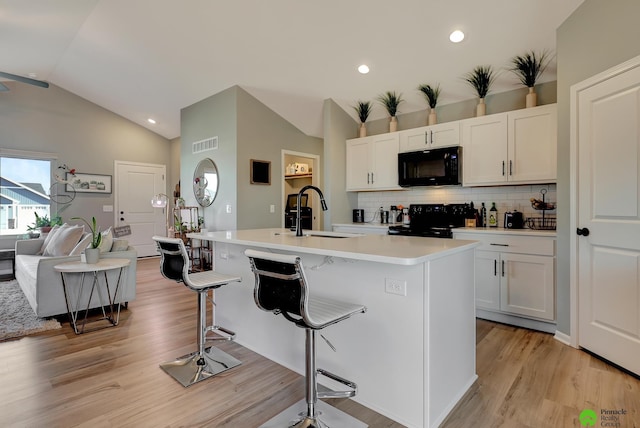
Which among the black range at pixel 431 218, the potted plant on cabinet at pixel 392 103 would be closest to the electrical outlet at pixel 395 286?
the black range at pixel 431 218

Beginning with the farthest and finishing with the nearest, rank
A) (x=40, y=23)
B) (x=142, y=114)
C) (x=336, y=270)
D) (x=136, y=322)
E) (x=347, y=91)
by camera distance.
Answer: (x=142, y=114), (x=347, y=91), (x=40, y=23), (x=136, y=322), (x=336, y=270)

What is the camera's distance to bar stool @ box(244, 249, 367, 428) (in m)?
1.53

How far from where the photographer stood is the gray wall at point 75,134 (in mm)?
5922

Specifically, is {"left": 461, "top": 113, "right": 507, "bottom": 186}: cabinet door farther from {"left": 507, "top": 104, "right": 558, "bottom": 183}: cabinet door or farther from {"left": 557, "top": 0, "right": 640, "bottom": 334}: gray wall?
{"left": 557, "top": 0, "right": 640, "bottom": 334}: gray wall

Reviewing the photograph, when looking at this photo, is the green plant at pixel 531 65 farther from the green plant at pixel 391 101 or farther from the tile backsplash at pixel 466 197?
the green plant at pixel 391 101

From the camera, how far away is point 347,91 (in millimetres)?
4551

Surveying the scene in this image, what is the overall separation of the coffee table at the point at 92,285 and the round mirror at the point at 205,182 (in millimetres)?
1977

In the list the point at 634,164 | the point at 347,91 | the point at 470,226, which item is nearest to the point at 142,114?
the point at 347,91

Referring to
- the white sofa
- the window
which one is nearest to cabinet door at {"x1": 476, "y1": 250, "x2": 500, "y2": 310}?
the white sofa

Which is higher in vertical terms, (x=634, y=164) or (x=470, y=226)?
(x=634, y=164)

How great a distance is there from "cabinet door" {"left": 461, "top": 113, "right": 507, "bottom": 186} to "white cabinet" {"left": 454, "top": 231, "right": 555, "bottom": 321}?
2.32 feet

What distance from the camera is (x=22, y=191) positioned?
617 centimetres

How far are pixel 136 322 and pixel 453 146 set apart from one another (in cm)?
390

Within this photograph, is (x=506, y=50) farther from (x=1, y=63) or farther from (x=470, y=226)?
(x=1, y=63)
